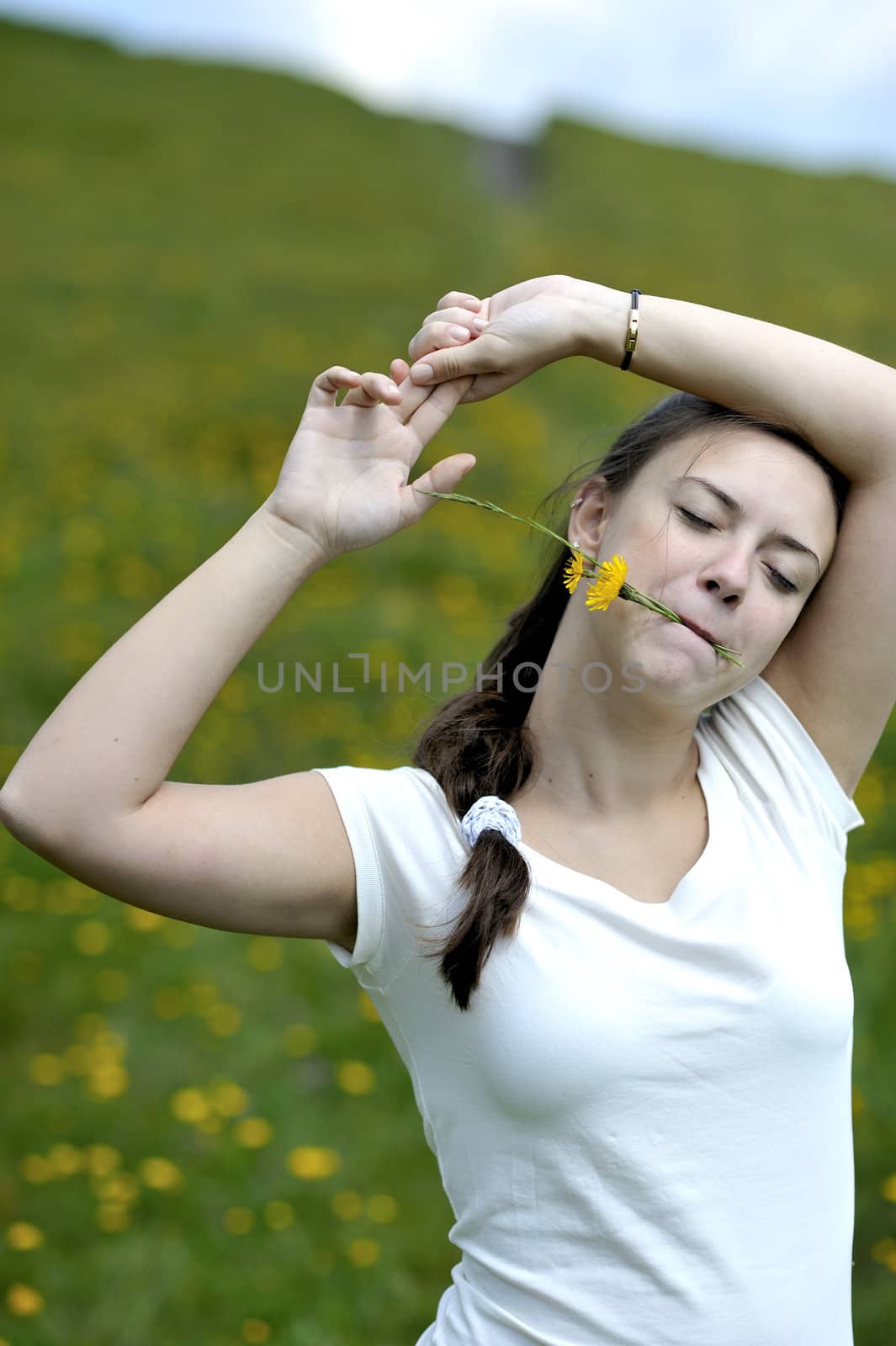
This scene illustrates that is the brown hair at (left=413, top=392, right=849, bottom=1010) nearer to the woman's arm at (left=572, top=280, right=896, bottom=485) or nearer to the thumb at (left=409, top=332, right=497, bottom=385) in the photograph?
the woman's arm at (left=572, top=280, right=896, bottom=485)

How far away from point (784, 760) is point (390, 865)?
55 centimetres

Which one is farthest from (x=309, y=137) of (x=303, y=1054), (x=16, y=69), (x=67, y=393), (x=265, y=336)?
(x=303, y=1054)

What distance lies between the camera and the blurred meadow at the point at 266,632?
2652 mm

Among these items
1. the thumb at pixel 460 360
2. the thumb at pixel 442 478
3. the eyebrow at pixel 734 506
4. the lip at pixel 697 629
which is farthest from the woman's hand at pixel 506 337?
the lip at pixel 697 629

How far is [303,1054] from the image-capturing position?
3277 millimetres

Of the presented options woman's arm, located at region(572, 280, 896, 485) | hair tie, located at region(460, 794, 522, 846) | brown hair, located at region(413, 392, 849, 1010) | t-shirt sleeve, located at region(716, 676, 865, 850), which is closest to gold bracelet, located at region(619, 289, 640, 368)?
woman's arm, located at region(572, 280, 896, 485)

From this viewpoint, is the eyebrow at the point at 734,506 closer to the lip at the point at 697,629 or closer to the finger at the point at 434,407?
the lip at the point at 697,629

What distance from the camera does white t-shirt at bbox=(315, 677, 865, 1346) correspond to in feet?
4.51

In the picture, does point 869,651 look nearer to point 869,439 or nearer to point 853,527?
point 853,527

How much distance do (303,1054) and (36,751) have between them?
2.16 meters

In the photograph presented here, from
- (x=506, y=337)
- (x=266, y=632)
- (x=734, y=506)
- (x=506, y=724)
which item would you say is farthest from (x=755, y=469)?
(x=266, y=632)

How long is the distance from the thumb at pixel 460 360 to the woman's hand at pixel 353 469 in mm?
23

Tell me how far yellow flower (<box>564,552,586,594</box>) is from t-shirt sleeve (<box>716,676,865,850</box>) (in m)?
0.30

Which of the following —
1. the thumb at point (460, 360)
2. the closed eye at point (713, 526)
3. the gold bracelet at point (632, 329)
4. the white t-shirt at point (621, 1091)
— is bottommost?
the white t-shirt at point (621, 1091)
